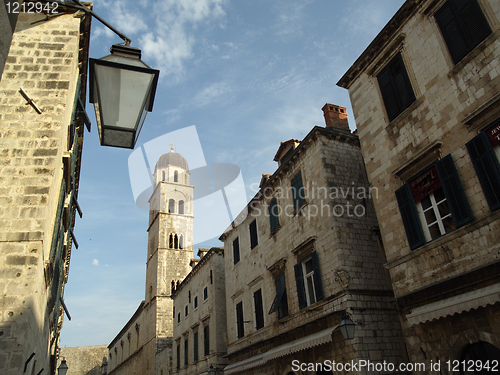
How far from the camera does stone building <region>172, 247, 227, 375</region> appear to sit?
2058 cm

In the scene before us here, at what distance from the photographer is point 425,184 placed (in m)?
8.96

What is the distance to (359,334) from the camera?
1069 cm

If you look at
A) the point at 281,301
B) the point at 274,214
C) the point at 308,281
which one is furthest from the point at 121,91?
the point at 274,214

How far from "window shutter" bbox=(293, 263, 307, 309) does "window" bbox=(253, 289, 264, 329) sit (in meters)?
3.35

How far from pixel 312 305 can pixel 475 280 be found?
5.87 m

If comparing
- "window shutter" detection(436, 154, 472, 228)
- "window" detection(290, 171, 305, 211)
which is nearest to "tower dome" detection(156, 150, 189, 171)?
"window" detection(290, 171, 305, 211)

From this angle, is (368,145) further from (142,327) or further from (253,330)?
(142,327)

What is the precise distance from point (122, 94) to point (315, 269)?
10.1 meters

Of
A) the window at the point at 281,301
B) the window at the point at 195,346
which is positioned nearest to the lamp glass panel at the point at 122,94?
the window at the point at 281,301

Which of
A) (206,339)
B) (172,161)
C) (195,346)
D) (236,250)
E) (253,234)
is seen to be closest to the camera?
(253,234)

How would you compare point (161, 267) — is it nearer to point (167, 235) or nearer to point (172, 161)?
point (167, 235)

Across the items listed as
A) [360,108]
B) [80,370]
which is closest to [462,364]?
[360,108]

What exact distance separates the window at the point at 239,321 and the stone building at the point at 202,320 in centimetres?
243

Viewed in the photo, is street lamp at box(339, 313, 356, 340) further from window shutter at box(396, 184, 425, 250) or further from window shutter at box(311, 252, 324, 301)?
window shutter at box(311, 252, 324, 301)
